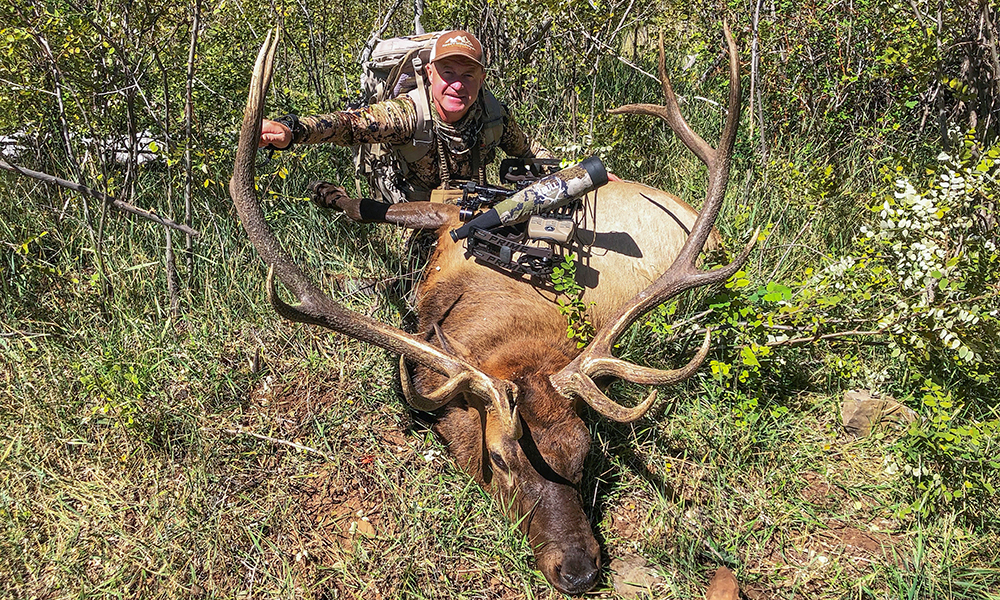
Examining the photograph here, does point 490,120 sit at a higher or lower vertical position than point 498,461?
higher

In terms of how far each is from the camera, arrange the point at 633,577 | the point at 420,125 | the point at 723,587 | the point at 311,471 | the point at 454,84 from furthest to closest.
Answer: the point at 420,125 → the point at 454,84 → the point at 311,471 → the point at 633,577 → the point at 723,587

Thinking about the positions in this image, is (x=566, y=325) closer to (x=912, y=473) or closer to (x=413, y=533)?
(x=413, y=533)

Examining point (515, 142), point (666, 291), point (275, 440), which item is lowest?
point (275, 440)

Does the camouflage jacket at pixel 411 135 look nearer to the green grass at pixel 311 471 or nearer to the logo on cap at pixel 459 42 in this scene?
the logo on cap at pixel 459 42

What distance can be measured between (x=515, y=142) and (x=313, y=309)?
7.24 feet

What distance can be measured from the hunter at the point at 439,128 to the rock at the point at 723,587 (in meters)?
2.53

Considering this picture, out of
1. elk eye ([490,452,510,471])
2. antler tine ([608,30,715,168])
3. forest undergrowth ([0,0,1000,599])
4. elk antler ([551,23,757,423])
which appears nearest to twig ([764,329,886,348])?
forest undergrowth ([0,0,1000,599])

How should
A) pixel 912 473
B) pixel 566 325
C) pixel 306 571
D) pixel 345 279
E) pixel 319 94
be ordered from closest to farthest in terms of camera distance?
pixel 306 571 → pixel 912 473 → pixel 566 325 → pixel 345 279 → pixel 319 94

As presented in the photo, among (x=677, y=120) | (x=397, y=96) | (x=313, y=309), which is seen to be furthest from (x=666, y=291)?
(x=397, y=96)

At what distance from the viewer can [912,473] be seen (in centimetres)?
305

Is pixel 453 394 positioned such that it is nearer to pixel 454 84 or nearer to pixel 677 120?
pixel 677 120

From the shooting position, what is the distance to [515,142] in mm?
4539

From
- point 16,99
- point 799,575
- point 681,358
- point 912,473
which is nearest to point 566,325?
point 681,358

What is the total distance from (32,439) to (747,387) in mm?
3426
